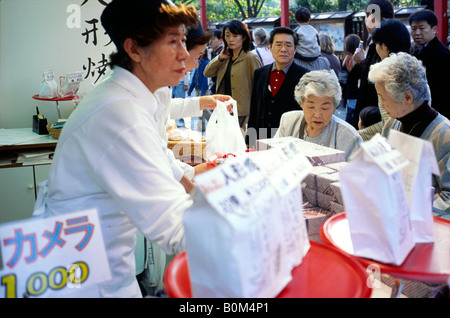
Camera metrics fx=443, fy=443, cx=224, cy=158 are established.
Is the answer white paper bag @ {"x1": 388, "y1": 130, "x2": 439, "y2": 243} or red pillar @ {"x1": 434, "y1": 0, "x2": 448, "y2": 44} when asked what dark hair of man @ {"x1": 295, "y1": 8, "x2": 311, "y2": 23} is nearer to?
red pillar @ {"x1": 434, "y1": 0, "x2": 448, "y2": 44}

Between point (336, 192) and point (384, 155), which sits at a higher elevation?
point (384, 155)

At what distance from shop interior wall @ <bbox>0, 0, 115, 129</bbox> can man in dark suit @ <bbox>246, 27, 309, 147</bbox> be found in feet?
4.80

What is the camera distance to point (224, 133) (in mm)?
2654

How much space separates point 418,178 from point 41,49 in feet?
12.0

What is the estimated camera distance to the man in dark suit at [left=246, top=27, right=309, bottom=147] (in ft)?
12.9

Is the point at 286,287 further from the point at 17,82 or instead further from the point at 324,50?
the point at 324,50

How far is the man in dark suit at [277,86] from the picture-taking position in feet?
12.9

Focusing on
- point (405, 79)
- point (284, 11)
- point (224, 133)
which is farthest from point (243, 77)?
point (284, 11)

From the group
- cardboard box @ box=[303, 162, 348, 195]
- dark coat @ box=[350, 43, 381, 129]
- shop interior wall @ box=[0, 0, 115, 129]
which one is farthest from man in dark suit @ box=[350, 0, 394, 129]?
shop interior wall @ box=[0, 0, 115, 129]

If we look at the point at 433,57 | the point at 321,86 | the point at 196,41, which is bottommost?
the point at 321,86

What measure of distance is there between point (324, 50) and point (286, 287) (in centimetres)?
570

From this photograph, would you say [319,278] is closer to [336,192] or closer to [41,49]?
[336,192]

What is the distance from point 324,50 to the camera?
623 centimetres
